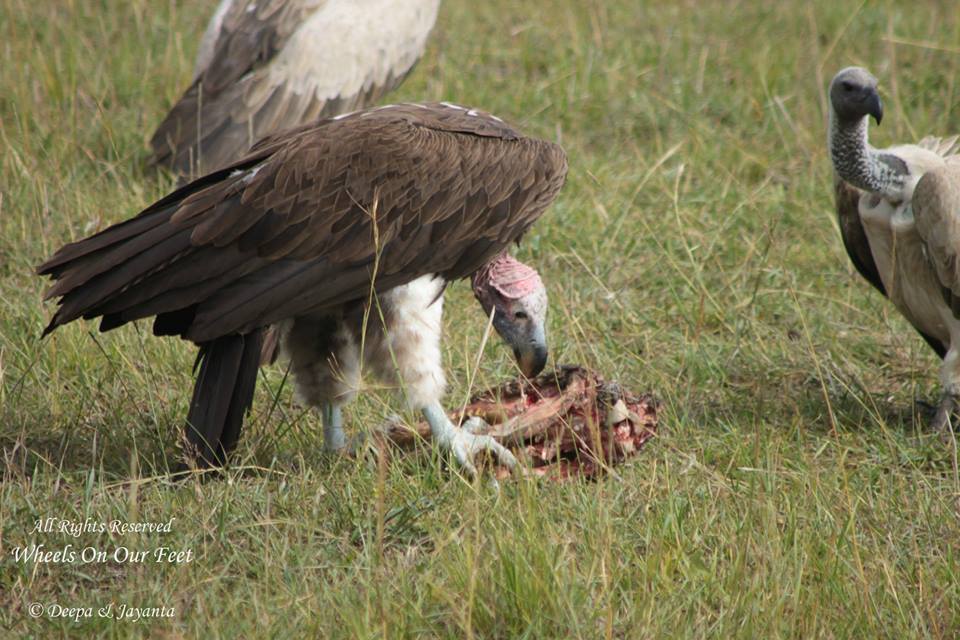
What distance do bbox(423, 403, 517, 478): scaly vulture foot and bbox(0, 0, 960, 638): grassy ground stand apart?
9cm

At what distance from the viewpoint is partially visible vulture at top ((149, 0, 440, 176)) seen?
5.84 metres

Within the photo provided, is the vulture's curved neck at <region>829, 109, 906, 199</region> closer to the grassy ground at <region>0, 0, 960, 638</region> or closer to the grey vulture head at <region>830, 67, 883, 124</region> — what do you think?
the grey vulture head at <region>830, 67, 883, 124</region>

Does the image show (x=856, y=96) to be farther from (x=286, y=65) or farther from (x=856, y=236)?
(x=286, y=65)

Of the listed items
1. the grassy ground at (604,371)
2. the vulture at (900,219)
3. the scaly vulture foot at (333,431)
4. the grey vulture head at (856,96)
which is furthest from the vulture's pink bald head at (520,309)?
the grey vulture head at (856,96)

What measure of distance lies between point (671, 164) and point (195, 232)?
3.15 m

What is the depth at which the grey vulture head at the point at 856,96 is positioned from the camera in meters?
4.28

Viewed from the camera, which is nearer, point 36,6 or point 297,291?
point 297,291

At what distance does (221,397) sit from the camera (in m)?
3.45

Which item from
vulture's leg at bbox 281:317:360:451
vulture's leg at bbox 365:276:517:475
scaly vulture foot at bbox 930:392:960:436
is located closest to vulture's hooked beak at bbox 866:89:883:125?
scaly vulture foot at bbox 930:392:960:436

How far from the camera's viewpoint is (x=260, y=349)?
3547 millimetres

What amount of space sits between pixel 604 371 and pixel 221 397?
146 cm

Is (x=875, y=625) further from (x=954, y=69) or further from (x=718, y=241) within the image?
(x=954, y=69)

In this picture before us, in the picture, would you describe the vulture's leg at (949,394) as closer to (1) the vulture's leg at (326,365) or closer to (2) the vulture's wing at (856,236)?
(2) the vulture's wing at (856,236)

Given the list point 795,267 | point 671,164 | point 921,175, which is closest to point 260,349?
point 921,175
